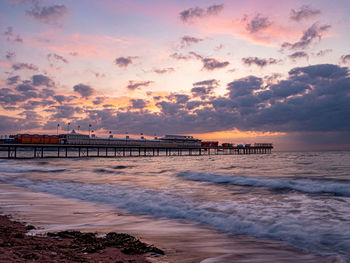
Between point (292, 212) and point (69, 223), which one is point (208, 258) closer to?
point (69, 223)

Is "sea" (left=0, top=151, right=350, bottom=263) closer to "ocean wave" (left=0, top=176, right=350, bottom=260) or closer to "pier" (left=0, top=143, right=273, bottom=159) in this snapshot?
"ocean wave" (left=0, top=176, right=350, bottom=260)

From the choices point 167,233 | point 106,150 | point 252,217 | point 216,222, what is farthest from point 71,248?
point 106,150

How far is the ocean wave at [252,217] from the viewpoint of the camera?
22.9 feet

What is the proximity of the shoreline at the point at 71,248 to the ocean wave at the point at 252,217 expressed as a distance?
3405 mm

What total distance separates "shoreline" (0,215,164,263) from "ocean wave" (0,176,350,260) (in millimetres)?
3405

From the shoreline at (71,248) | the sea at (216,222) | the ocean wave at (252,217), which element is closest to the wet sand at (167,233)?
the sea at (216,222)

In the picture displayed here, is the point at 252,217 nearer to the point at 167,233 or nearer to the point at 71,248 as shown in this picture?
the point at 167,233

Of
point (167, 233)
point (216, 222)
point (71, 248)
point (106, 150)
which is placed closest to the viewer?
point (71, 248)

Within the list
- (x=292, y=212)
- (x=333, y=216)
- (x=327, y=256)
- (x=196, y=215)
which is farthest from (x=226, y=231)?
(x=333, y=216)

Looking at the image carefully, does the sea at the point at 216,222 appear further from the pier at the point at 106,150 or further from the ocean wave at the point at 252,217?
the pier at the point at 106,150

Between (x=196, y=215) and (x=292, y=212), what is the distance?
11.2 feet

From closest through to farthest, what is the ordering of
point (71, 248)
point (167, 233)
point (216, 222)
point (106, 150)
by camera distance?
point (71, 248) → point (167, 233) → point (216, 222) → point (106, 150)

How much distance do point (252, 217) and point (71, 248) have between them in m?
6.00

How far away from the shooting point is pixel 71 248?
5.30 meters
